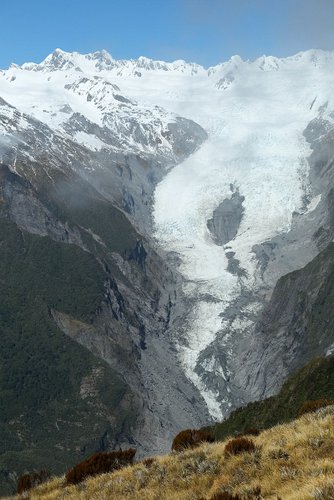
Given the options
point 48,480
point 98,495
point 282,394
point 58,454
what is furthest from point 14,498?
point 58,454

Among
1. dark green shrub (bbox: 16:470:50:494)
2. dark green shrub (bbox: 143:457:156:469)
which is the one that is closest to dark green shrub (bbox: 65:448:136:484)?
dark green shrub (bbox: 143:457:156:469)

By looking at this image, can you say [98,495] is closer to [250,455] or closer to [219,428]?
[250,455]

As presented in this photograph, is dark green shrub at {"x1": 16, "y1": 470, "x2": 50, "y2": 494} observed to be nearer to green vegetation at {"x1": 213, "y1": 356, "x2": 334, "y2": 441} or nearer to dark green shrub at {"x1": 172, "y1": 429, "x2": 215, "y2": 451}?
dark green shrub at {"x1": 172, "y1": 429, "x2": 215, "y2": 451}

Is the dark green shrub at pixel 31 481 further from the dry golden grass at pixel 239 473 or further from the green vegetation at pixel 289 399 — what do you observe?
the green vegetation at pixel 289 399

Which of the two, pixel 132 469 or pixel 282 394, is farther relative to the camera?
pixel 282 394

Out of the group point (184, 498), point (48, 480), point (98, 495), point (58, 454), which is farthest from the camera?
point (58, 454)

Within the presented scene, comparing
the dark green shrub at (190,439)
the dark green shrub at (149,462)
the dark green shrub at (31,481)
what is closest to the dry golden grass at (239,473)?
the dark green shrub at (149,462)
